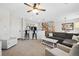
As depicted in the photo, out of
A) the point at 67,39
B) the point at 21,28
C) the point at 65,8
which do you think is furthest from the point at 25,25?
the point at 67,39

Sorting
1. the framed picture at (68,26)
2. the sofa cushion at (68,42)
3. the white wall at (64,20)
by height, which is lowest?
the sofa cushion at (68,42)

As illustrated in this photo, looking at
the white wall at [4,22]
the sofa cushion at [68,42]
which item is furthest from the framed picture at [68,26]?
the white wall at [4,22]

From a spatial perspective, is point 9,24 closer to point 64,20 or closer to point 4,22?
point 4,22

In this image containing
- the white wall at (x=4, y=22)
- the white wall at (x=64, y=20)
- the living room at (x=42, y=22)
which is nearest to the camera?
the white wall at (x=4, y=22)

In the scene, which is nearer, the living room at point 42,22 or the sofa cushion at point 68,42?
the living room at point 42,22

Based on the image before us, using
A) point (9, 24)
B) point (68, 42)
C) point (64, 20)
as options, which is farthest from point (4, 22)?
point (68, 42)

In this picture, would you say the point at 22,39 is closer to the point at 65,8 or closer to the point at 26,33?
the point at 26,33

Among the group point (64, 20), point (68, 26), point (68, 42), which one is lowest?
point (68, 42)

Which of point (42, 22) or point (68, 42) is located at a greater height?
point (42, 22)

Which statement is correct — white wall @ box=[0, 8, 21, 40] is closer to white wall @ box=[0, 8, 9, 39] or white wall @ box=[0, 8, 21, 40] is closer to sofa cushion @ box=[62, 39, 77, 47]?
white wall @ box=[0, 8, 9, 39]

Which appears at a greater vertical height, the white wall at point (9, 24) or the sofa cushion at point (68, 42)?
the white wall at point (9, 24)

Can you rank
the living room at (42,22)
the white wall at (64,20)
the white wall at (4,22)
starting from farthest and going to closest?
the white wall at (64,20) → the living room at (42,22) → the white wall at (4,22)

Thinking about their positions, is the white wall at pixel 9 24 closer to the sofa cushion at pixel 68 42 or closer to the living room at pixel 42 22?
the living room at pixel 42 22

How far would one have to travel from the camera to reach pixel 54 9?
274cm
